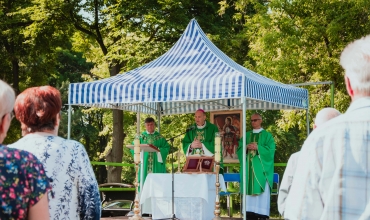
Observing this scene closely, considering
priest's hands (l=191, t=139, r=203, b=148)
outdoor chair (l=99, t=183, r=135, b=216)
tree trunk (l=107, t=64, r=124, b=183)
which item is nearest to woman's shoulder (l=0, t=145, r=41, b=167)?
priest's hands (l=191, t=139, r=203, b=148)

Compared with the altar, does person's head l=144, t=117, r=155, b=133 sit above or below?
above

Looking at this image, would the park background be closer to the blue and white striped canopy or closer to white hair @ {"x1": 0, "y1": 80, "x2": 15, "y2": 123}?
the blue and white striped canopy

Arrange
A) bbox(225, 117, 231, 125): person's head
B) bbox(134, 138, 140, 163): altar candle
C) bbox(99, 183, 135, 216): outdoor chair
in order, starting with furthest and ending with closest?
bbox(225, 117, 231, 125): person's head, bbox(99, 183, 135, 216): outdoor chair, bbox(134, 138, 140, 163): altar candle

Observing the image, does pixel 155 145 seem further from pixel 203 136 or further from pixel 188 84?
pixel 188 84

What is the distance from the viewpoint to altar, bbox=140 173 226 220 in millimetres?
10820

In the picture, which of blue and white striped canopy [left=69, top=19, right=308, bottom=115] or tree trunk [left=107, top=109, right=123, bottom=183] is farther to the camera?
tree trunk [left=107, top=109, right=123, bottom=183]

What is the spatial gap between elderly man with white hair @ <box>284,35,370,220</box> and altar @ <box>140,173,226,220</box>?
318 inches

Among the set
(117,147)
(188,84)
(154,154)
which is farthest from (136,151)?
(117,147)

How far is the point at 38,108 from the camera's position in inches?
148

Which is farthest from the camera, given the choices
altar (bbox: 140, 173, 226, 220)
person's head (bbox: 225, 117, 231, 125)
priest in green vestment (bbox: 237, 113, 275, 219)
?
person's head (bbox: 225, 117, 231, 125)

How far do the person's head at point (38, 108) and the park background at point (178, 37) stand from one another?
1092 cm

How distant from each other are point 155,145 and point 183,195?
156 centimetres

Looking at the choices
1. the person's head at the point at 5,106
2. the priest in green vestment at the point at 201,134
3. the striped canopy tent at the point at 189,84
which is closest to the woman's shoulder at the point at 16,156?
the person's head at the point at 5,106

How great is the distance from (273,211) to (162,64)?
69.1ft
